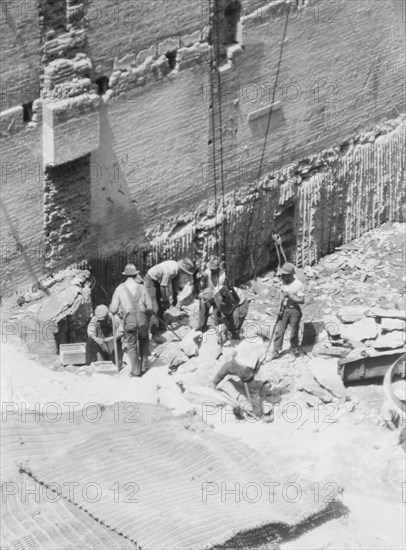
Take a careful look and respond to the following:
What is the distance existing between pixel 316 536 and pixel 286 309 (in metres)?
4.21

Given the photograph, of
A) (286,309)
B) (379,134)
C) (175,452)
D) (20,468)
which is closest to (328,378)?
(286,309)

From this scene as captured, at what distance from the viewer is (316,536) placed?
17.7m

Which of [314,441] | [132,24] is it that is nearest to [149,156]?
[132,24]

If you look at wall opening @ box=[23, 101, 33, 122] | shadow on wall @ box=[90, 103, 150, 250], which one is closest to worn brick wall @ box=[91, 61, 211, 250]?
shadow on wall @ box=[90, 103, 150, 250]

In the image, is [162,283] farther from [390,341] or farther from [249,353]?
[390,341]

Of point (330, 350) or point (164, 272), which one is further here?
point (164, 272)

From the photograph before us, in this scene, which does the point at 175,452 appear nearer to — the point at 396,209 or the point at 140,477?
the point at 140,477

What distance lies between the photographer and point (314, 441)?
19.3 meters

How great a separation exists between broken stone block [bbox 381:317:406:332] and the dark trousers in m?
1.13

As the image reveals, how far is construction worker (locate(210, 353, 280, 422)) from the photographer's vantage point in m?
19.8

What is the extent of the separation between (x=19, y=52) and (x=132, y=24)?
1825 mm

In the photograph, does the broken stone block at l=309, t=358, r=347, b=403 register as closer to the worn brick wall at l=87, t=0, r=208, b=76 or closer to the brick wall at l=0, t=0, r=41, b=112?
the worn brick wall at l=87, t=0, r=208, b=76

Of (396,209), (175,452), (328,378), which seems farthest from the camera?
(396,209)

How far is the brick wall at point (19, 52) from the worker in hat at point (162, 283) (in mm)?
3175
